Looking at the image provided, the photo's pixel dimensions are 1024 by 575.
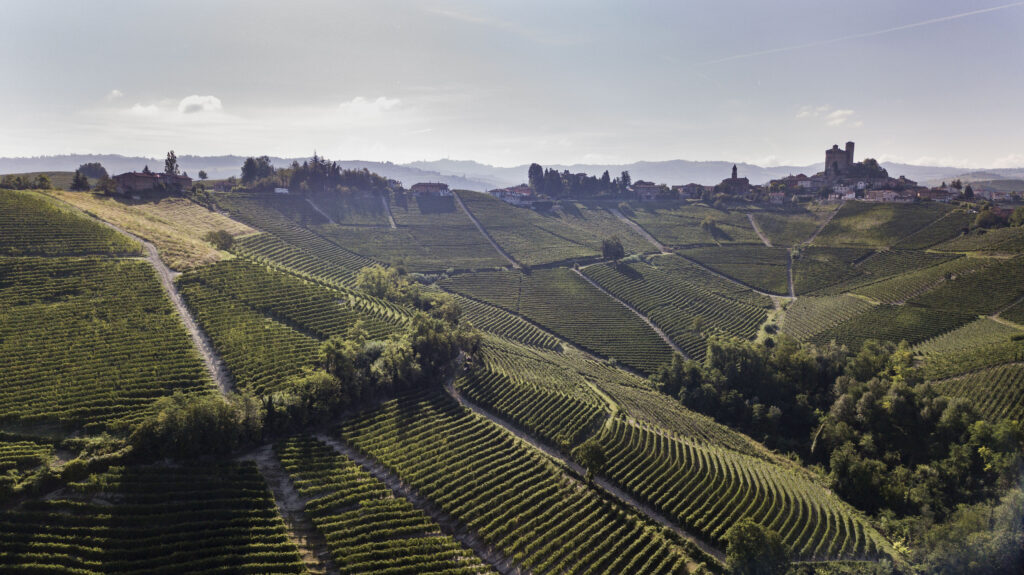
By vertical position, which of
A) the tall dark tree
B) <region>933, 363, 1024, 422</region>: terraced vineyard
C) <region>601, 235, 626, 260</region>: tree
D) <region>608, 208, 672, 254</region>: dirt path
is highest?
the tall dark tree

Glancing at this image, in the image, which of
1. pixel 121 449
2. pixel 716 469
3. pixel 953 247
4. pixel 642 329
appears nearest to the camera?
pixel 121 449

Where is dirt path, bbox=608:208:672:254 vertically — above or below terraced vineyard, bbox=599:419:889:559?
above

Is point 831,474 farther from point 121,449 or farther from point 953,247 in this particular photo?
point 953,247

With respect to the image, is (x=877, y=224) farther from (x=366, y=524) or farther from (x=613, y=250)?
(x=366, y=524)

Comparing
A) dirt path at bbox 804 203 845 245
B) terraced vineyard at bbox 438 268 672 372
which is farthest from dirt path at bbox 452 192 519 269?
dirt path at bbox 804 203 845 245

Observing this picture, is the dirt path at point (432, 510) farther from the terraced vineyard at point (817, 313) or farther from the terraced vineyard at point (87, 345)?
the terraced vineyard at point (817, 313)

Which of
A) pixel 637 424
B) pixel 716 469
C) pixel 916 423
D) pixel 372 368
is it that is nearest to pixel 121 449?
pixel 372 368

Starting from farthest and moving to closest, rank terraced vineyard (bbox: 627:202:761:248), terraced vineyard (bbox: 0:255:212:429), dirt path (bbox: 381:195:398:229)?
1. dirt path (bbox: 381:195:398:229)
2. terraced vineyard (bbox: 627:202:761:248)
3. terraced vineyard (bbox: 0:255:212:429)

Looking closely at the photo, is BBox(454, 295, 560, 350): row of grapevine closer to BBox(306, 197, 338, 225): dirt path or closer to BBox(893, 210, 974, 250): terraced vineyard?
BBox(306, 197, 338, 225): dirt path
